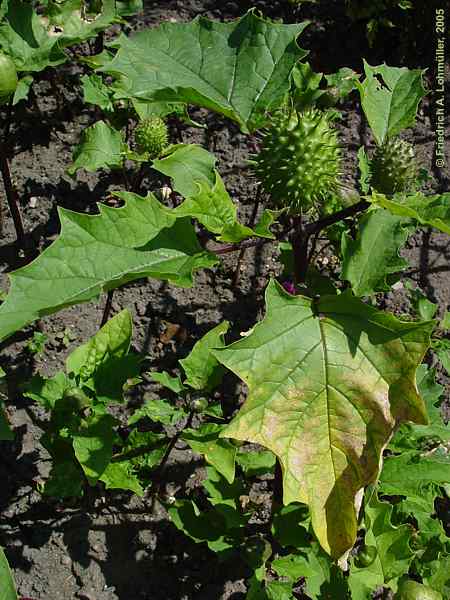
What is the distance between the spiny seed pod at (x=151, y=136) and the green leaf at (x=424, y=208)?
53.3 inches

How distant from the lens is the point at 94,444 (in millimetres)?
2045

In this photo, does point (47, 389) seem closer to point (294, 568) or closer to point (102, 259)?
point (102, 259)

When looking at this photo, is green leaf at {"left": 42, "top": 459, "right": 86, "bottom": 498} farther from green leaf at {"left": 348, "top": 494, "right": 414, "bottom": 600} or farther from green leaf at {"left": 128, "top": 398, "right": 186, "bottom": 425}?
green leaf at {"left": 348, "top": 494, "right": 414, "bottom": 600}

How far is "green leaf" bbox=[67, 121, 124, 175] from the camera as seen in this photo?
8.35 ft

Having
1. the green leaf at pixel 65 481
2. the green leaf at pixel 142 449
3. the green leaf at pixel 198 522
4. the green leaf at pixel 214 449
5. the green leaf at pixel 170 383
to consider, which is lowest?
the green leaf at pixel 198 522

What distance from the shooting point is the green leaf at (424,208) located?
140 cm

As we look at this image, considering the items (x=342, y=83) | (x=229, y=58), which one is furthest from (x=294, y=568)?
(x=342, y=83)

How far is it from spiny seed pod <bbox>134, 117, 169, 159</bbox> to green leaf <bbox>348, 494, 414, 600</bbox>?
1630mm

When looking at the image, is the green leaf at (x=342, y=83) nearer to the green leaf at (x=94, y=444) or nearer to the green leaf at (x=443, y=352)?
the green leaf at (x=443, y=352)

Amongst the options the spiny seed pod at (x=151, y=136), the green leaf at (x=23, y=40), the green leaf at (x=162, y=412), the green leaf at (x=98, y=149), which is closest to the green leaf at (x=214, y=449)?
the green leaf at (x=162, y=412)

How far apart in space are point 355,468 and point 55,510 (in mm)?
1456

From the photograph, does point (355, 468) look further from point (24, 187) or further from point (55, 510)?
point (24, 187)

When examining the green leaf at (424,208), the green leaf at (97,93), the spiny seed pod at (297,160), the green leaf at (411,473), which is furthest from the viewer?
the green leaf at (97,93)

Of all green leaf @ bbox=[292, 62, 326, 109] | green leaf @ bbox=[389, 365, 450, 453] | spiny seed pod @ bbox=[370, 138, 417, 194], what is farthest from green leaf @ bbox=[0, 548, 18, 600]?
green leaf @ bbox=[292, 62, 326, 109]
